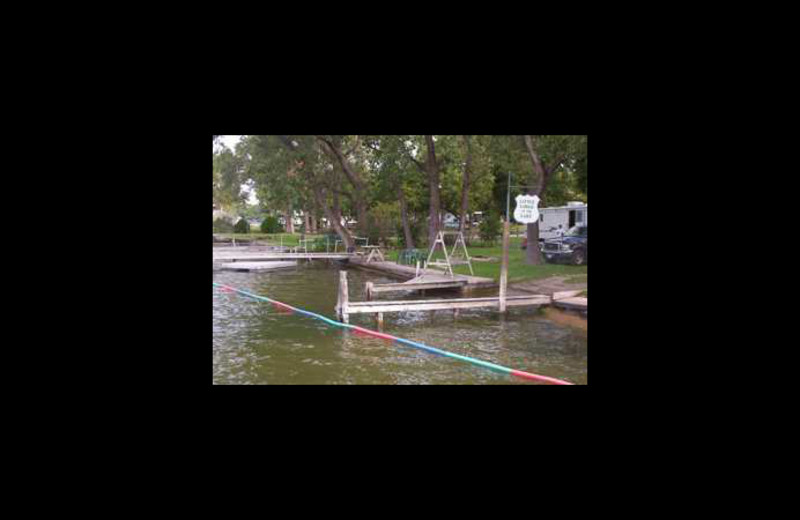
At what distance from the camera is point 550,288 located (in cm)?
1616

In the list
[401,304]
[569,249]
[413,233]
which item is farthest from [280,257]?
[401,304]

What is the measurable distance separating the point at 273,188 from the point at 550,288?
47.5ft

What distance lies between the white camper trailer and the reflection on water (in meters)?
12.1

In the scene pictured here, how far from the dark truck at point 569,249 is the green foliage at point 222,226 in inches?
1237

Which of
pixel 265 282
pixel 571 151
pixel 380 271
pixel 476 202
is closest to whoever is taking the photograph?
pixel 571 151

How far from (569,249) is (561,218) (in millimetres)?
6232

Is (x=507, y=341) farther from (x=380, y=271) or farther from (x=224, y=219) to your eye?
(x=224, y=219)

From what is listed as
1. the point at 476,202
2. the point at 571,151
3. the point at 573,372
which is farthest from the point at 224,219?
the point at 573,372

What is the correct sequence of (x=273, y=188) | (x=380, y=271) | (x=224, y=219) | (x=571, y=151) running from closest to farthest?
(x=571, y=151) < (x=380, y=271) < (x=273, y=188) < (x=224, y=219)

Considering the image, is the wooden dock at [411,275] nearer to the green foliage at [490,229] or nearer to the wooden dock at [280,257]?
the wooden dock at [280,257]

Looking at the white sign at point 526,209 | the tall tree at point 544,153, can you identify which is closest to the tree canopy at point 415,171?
the tall tree at point 544,153

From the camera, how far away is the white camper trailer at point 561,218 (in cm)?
2511

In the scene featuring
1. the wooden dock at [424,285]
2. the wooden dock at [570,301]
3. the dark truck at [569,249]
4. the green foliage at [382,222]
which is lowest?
the wooden dock at [570,301]

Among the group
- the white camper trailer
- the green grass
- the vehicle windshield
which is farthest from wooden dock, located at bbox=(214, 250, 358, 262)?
the vehicle windshield
